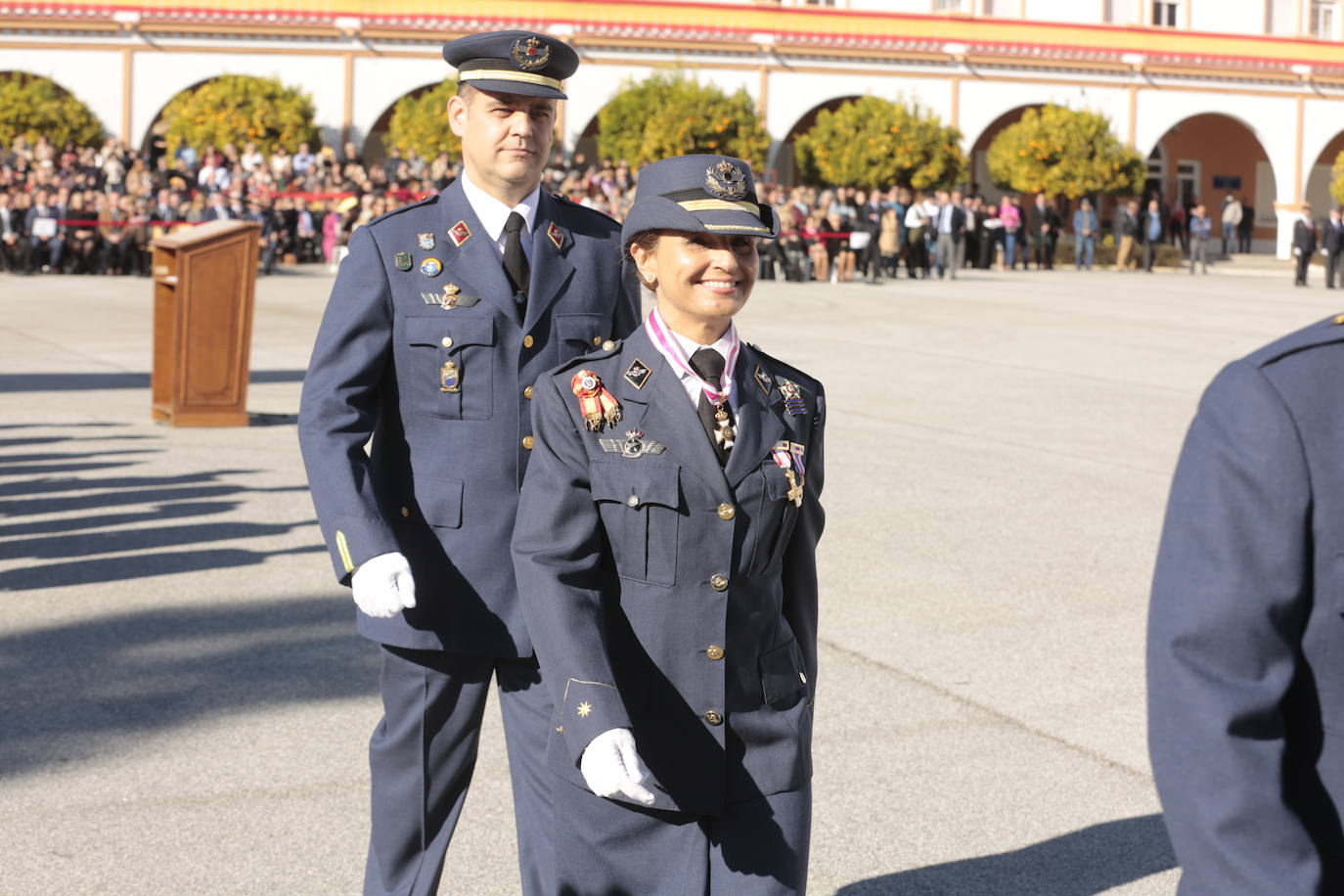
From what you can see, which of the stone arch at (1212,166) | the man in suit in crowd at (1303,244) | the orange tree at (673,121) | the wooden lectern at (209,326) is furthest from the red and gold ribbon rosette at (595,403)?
the stone arch at (1212,166)

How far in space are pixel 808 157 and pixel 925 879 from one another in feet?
132

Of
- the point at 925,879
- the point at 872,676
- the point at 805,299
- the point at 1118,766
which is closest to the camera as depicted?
the point at 925,879

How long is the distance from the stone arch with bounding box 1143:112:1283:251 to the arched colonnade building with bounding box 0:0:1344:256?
6 centimetres

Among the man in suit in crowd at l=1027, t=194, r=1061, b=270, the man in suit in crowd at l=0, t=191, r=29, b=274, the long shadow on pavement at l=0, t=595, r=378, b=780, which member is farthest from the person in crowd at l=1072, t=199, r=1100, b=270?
the long shadow on pavement at l=0, t=595, r=378, b=780

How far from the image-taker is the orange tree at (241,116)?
125 ft

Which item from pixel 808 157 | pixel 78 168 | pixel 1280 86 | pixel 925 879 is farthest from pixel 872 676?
pixel 1280 86

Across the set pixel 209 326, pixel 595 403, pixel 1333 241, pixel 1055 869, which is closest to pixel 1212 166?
pixel 1333 241

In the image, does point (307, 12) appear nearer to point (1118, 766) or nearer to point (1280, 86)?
point (1280, 86)

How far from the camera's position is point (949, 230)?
108 feet

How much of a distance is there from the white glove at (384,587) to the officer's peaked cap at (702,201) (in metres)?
0.77

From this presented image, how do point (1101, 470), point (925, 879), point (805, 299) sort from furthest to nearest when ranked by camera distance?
point (805, 299)
point (1101, 470)
point (925, 879)

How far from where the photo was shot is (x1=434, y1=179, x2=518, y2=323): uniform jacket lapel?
12.1 feet

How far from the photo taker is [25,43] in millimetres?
41719

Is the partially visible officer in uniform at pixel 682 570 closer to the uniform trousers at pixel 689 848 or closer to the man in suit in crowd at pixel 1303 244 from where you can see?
the uniform trousers at pixel 689 848
